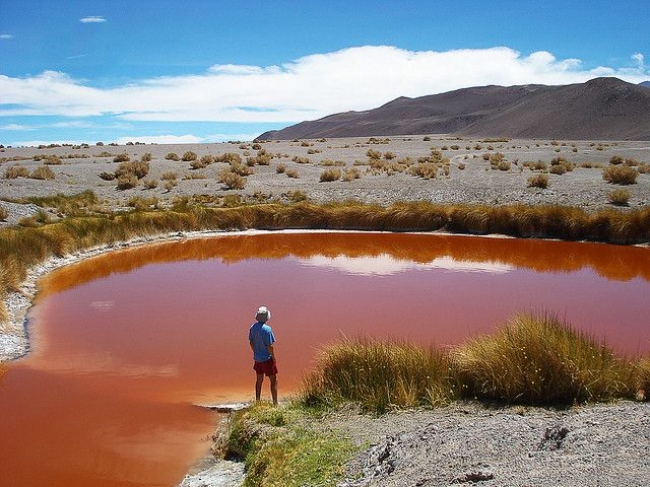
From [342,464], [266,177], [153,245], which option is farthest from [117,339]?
[266,177]

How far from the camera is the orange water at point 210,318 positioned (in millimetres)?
6824

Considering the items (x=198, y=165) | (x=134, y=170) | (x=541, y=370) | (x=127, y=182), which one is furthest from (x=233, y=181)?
(x=541, y=370)

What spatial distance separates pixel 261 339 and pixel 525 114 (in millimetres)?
97122

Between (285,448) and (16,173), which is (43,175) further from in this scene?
(285,448)

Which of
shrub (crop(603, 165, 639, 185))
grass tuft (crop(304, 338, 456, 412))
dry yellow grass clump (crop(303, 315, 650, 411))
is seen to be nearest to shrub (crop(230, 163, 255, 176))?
shrub (crop(603, 165, 639, 185))

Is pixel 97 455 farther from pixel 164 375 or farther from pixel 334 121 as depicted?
pixel 334 121

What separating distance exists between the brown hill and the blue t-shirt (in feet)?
224

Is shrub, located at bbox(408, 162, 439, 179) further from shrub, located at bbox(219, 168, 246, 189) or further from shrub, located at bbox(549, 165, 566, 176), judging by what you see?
shrub, located at bbox(219, 168, 246, 189)

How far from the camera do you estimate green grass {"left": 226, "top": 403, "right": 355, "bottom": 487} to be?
502 cm

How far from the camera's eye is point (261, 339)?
23.1 ft

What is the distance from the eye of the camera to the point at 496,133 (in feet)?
298

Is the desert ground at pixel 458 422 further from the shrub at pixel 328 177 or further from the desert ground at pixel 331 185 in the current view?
the shrub at pixel 328 177

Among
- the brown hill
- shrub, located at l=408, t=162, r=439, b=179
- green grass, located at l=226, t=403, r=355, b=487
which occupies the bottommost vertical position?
green grass, located at l=226, t=403, r=355, b=487

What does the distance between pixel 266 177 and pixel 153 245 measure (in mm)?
10724
